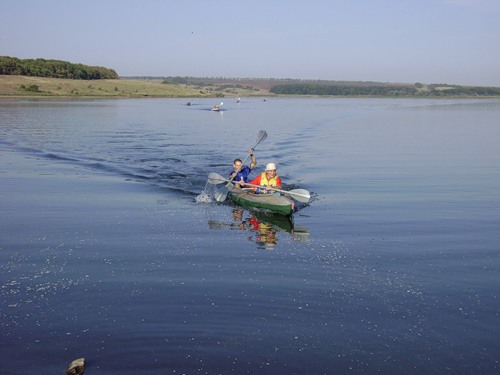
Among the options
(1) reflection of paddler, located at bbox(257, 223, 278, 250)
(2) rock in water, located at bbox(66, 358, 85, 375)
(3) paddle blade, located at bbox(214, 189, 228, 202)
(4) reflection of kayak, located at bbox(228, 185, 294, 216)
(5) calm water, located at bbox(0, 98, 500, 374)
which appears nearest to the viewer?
(2) rock in water, located at bbox(66, 358, 85, 375)

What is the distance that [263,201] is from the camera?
1669 centimetres

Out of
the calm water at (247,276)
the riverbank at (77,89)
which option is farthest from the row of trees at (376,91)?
the calm water at (247,276)

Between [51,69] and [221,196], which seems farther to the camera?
[51,69]

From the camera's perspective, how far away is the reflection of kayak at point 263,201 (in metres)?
15.9

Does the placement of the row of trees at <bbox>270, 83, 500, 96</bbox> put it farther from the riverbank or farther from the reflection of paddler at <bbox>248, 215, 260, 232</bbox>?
the reflection of paddler at <bbox>248, 215, 260, 232</bbox>

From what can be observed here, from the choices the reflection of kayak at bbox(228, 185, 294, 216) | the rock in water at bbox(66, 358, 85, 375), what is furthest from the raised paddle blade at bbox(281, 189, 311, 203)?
the rock in water at bbox(66, 358, 85, 375)

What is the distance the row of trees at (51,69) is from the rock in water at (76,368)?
10226 cm

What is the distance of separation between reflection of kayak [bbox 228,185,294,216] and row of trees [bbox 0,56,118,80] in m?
92.9

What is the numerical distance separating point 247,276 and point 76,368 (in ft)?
13.4

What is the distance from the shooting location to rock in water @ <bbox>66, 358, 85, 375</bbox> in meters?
7.08

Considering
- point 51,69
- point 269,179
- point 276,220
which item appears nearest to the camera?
point 276,220

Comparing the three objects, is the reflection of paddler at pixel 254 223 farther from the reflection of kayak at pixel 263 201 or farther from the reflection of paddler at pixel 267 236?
the reflection of kayak at pixel 263 201

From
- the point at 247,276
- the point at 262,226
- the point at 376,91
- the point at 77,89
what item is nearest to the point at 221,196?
the point at 262,226

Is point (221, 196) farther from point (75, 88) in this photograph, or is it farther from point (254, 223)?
point (75, 88)
